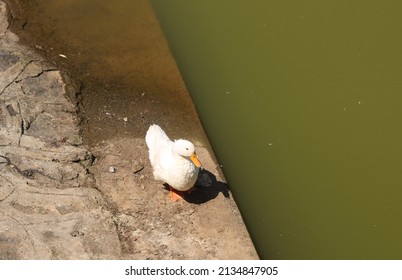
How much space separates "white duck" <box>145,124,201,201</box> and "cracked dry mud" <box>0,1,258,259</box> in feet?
0.68

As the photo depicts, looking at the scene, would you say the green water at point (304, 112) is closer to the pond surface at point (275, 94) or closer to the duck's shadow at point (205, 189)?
the pond surface at point (275, 94)

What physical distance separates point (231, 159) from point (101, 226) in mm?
1576

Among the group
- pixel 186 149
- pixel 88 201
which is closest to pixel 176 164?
pixel 186 149

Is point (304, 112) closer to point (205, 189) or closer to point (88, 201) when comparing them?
point (205, 189)

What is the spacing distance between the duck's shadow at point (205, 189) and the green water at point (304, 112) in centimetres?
29

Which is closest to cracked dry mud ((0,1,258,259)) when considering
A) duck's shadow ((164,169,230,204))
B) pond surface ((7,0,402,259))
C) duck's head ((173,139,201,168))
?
duck's shadow ((164,169,230,204))

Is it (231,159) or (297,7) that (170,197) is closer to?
(231,159)

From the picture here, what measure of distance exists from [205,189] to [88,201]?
1002mm

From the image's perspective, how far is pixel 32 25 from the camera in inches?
287

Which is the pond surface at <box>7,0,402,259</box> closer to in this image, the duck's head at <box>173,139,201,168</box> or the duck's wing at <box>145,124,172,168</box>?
the duck's wing at <box>145,124,172,168</box>

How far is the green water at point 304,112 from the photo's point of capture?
582 centimetres

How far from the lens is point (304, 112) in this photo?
671 centimetres

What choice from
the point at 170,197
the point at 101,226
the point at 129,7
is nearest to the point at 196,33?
the point at 129,7

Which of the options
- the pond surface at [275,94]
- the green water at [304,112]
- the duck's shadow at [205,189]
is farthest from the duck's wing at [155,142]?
the green water at [304,112]
